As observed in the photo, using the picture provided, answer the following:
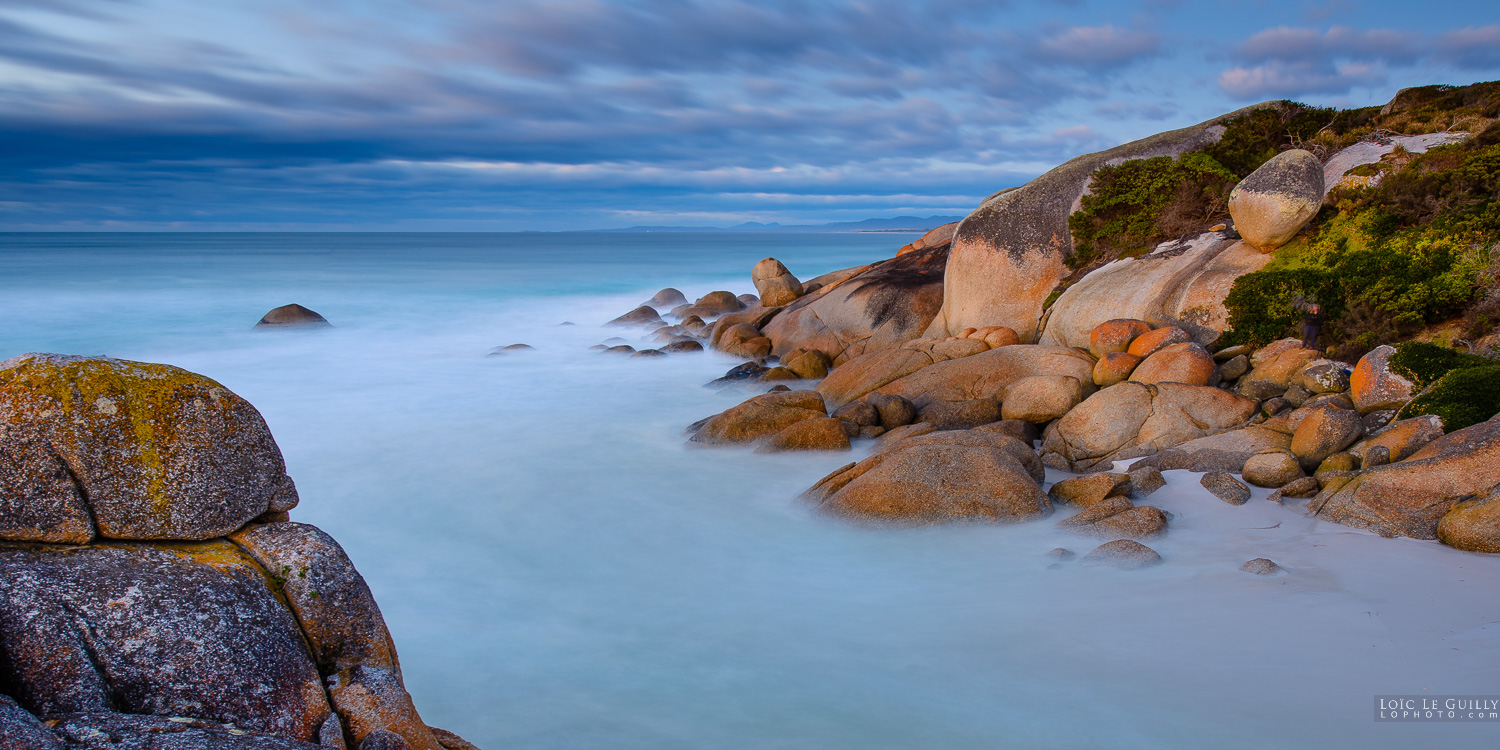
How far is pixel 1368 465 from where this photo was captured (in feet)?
28.7

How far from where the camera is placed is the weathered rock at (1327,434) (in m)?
9.34

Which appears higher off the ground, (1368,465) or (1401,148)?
(1401,148)

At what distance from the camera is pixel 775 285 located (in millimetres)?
25531

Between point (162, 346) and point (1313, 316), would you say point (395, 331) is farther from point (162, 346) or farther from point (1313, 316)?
point (1313, 316)

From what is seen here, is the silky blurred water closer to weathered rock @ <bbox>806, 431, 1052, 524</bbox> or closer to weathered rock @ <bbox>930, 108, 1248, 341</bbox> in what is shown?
weathered rock @ <bbox>806, 431, 1052, 524</bbox>

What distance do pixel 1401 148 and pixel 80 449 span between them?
59.4 feet

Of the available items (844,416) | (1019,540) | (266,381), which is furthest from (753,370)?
(266,381)

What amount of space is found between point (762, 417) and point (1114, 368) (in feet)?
17.5

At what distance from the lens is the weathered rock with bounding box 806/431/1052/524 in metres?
9.16

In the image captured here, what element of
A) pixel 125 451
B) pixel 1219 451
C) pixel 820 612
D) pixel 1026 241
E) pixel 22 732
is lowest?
pixel 820 612

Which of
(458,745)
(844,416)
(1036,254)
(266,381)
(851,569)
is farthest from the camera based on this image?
(266,381)

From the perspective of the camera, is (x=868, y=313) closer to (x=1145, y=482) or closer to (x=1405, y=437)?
(x=1145, y=482)

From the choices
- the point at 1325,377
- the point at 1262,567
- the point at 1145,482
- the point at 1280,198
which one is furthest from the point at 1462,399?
the point at 1280,198

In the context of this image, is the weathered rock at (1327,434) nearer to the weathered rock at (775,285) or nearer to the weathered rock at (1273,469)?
the weathered rock at (1273,469)
